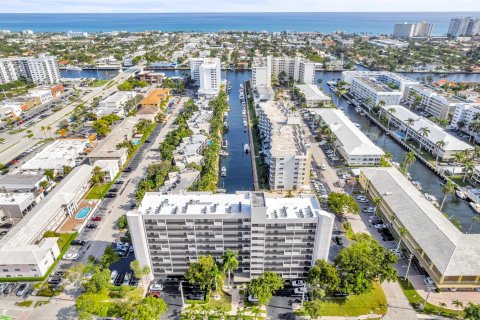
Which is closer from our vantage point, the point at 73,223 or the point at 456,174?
the point at 73,223

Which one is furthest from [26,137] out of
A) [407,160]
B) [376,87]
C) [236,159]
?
[376,87]

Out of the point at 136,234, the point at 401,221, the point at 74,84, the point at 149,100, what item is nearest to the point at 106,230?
the point at 136,234

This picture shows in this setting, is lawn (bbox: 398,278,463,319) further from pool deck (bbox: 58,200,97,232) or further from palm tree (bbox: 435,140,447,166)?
pool deck (bbox: 58,200,97,232)

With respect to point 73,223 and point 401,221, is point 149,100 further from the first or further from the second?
point 401,221

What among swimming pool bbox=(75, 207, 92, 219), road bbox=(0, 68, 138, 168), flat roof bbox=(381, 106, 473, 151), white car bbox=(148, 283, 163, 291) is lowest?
white car bbox=(148, 283, 163, 291)

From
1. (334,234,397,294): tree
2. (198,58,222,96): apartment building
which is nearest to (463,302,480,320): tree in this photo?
(334,234,397,294): tree
